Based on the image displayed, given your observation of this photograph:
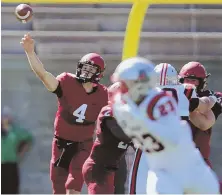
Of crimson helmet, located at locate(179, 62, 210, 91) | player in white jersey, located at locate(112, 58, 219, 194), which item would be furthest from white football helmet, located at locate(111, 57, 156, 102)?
crimson helmet, located at locate(179, 62, 210, 91)

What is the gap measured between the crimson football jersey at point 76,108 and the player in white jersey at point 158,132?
1537 mm

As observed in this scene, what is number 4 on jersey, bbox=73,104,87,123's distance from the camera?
5.95 metres

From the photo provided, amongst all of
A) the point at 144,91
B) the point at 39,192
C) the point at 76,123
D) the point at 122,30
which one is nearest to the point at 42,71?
the point at 76,123

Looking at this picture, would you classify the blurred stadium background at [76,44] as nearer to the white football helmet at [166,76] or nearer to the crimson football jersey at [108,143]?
the crimson football jersey at [108,143]

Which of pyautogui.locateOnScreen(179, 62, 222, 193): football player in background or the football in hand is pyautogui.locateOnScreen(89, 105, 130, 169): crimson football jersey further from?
the football in hand

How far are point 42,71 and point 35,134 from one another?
2747 mm

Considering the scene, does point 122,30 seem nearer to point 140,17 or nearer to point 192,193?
point 140,17

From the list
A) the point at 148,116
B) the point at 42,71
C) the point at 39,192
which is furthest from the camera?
the point at 39,192

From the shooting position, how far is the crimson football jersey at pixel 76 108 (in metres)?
5.93

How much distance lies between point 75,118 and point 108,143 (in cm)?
83

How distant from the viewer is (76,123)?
598cm

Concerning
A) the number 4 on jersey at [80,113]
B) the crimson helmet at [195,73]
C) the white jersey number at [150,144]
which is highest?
the crimson helmet at [195,73]

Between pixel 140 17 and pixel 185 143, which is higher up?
pixel 140 17

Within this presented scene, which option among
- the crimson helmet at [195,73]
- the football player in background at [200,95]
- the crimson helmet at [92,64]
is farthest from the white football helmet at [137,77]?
the crimson helmet at [92,64]
